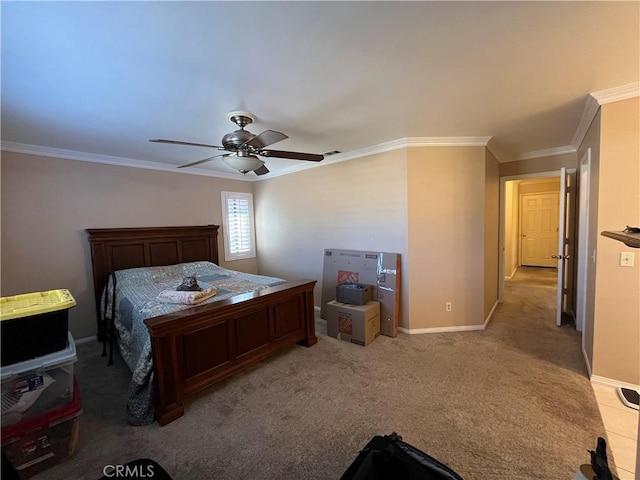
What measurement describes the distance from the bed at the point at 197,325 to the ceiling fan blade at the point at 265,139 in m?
1.40

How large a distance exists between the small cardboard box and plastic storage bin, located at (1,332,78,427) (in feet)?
8.10

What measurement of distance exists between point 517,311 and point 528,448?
3106 mm

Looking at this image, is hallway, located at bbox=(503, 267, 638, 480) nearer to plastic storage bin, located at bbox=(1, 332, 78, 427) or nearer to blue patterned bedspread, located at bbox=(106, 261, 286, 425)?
blue patterned bedspread, located at bbox=(106, 261, 286, 425)

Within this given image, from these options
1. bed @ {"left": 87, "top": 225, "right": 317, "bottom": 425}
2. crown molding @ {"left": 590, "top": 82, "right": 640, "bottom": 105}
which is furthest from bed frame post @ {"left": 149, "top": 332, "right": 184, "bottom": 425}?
crown molding @ {"left": 590, "top": 82, "right": 640, "bottom": 105}

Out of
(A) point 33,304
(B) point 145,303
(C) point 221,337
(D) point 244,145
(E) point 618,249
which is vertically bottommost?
(C) point 221,337

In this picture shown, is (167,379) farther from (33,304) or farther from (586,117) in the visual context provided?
(586,117)

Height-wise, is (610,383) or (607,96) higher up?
(607,96)

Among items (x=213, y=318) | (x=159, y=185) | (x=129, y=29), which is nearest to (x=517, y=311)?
(x=213, y=318)

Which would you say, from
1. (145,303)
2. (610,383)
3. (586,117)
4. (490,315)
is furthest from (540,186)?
(145,303)

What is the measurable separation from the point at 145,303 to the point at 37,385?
0.91 metres

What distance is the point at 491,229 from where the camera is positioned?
3936 millimetres

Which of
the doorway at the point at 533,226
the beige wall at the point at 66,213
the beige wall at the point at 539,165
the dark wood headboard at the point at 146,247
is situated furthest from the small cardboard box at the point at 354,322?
the doorway at the point at 533,226

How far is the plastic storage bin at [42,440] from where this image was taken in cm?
160

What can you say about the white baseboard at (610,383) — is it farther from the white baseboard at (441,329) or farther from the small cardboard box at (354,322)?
the small cardboard box at (354,322)
